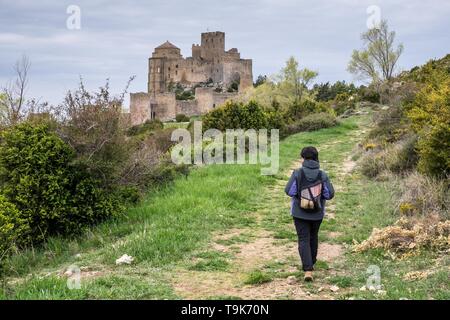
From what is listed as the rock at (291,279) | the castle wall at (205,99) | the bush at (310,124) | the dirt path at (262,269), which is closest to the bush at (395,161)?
the dirt path at (262,269)

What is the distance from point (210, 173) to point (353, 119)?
22592mm

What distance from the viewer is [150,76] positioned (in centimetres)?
8581

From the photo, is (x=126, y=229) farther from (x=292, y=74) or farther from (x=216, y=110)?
(x=292, y=74)

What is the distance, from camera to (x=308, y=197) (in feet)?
23.0

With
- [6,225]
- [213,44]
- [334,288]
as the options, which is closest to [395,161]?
[334,288]

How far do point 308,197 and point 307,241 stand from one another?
1.96 feet

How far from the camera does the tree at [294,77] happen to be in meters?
46.8

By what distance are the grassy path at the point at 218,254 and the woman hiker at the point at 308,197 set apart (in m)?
0.47

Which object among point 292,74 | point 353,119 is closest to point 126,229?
point 353,119

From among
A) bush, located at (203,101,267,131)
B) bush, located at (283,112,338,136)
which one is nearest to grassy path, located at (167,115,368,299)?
bush, located at (203,101,267,131)

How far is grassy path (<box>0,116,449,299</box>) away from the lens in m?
6.09

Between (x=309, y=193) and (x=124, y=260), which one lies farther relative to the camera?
(x=124, y=260)

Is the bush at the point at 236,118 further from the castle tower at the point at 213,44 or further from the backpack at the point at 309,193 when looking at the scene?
the castle tower at the point at 213,44

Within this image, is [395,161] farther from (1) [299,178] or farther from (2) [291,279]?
(2) [291,279]
